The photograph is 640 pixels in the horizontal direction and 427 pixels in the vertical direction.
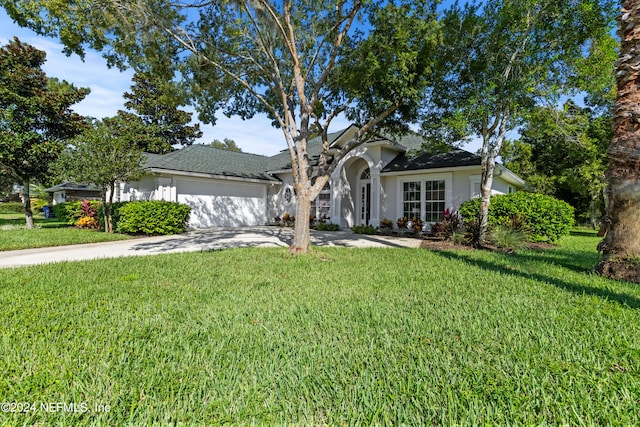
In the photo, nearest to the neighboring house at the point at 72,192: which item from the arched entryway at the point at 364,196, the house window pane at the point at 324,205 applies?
the house window pane at the point at 324,205

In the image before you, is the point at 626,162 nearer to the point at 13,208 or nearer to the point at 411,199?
the point at 411,199

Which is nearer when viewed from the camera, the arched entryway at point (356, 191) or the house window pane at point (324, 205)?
the arched entryway at point (356, 191)

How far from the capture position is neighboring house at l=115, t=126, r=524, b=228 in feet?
46.1

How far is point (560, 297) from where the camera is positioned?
442 centimetres

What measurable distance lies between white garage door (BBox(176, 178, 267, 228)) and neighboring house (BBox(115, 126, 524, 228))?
0.17 ft

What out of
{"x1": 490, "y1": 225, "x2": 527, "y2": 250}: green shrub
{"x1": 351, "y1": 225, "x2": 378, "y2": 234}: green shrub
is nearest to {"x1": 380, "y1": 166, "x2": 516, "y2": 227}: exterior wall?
{"x1": 351, "y1": 225, "x2": 378, "y2": 234}: green shrub

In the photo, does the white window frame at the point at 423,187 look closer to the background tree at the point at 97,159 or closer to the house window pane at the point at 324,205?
the house window pane at the point at 324,205

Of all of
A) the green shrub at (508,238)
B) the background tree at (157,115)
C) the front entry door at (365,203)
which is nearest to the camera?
the green shrub at (508,238)

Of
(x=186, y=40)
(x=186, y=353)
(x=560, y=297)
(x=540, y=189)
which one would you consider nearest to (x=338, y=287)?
(x=186, y=353)

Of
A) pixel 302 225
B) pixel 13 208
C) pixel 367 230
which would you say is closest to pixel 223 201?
pixel 367 230

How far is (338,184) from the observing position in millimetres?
16766

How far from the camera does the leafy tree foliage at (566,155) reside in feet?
33.0

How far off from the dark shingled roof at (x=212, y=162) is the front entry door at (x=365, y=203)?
245 inches

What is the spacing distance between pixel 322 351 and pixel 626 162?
686 centimetres
